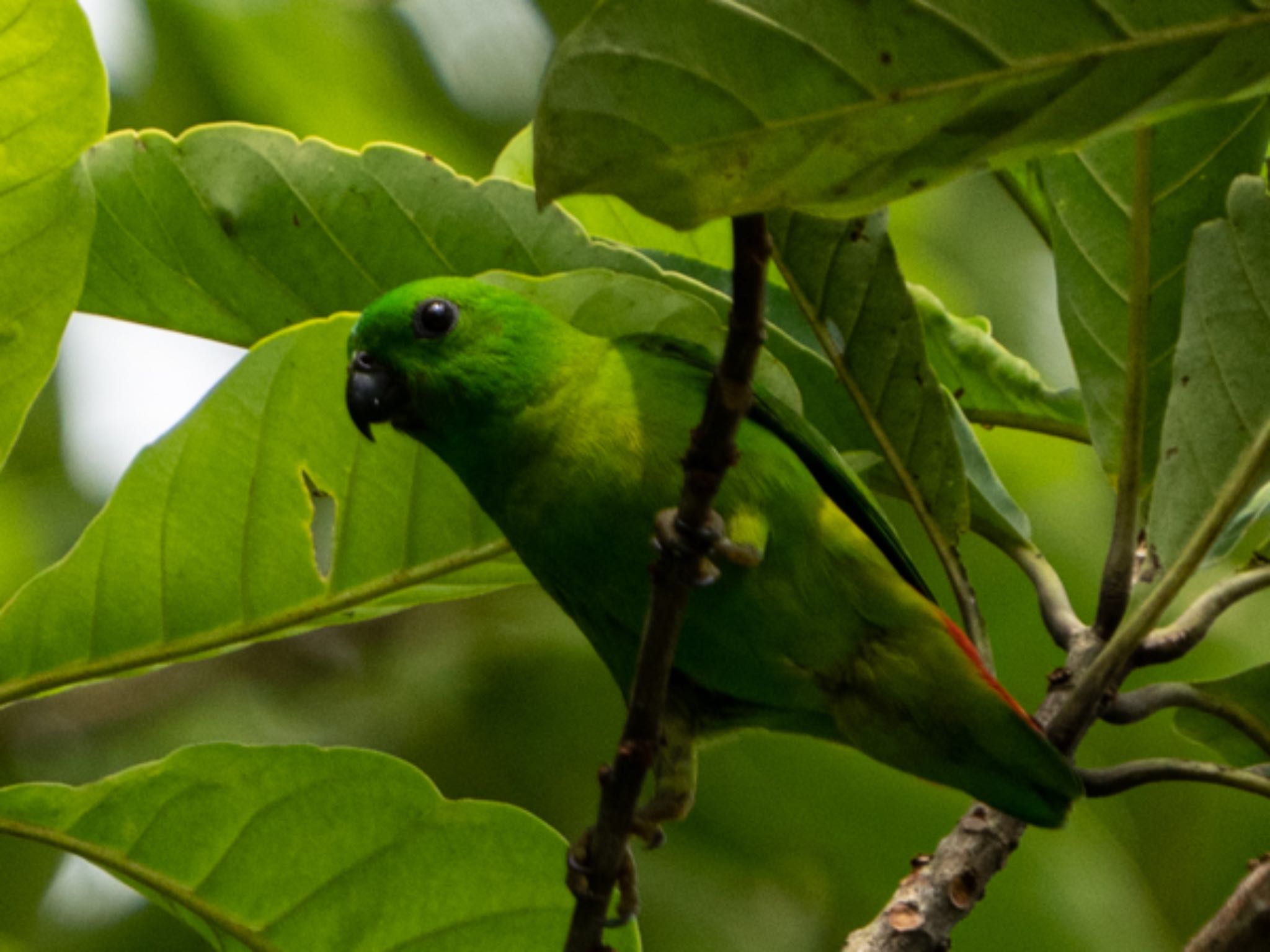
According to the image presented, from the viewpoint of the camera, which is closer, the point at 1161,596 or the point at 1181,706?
the point at 1161,596

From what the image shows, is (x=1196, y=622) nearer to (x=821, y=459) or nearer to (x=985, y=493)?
(x=985, y=493)

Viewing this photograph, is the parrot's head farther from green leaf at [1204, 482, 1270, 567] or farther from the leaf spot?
green leaf at [1204, 482, 1270, 567]

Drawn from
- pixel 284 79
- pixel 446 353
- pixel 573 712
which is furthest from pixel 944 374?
pixel 284 79

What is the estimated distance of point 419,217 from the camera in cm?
209

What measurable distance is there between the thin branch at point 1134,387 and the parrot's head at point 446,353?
2.98 ft

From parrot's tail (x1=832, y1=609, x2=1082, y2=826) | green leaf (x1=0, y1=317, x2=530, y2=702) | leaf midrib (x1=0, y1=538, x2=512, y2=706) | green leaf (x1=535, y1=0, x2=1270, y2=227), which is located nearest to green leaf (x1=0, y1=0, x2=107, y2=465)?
green leaf (x1=0, y1=317, x2=530, y2=702)

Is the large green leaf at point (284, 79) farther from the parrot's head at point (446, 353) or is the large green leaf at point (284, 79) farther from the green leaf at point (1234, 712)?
the green leaf at point (1234, 712)

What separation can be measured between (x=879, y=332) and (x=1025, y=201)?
0.61 meters

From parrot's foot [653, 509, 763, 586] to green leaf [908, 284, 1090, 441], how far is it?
68 centimetres

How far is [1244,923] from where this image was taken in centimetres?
151

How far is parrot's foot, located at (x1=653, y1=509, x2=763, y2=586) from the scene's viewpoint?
4.98 ft

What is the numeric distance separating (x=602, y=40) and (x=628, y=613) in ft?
3.85

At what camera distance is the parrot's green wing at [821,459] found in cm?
216

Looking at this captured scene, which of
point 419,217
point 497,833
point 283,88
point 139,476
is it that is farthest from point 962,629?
point 283,88
